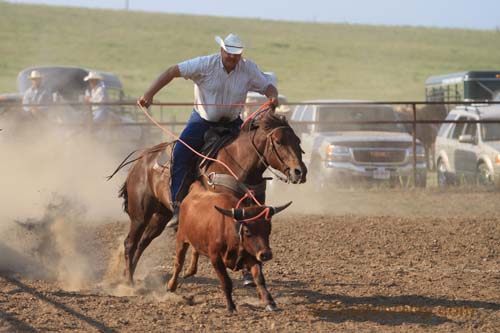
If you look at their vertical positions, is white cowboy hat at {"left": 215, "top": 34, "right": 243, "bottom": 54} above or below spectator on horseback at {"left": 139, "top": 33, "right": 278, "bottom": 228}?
above

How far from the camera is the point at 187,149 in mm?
7480

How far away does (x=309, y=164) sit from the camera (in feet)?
50.5

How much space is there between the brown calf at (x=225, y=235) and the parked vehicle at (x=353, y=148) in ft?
26.9

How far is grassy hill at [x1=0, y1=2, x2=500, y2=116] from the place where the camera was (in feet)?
151

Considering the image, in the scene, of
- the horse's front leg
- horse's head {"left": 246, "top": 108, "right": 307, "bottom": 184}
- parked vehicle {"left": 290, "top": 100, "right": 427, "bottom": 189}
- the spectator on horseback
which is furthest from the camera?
parked vehicle {"left": 290, "top": 100, "right": 427, "bottom": 189}

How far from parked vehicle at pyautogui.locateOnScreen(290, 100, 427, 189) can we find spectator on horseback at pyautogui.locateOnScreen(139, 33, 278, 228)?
7.52 metres

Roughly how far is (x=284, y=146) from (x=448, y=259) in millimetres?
3214

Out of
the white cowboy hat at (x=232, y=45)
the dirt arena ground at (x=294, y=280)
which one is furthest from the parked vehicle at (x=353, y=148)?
the white cowboy hat at (x=232, y=45)

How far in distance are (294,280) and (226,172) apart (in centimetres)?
141

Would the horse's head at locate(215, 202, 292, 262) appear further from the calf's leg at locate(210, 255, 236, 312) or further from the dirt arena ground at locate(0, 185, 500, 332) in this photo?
the dirt arena ground at locate(0, 185, 500, 332)

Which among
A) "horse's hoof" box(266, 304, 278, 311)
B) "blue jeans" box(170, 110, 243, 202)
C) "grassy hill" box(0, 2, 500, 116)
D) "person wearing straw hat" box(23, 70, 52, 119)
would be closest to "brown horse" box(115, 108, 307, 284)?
"blue jeans" box(170, 110, 243, 202)

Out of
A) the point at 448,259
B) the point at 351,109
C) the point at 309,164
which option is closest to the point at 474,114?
the point at 351,109

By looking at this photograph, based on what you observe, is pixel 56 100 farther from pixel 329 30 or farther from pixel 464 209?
pixel 329 30

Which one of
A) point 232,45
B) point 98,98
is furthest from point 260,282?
point 98,98
